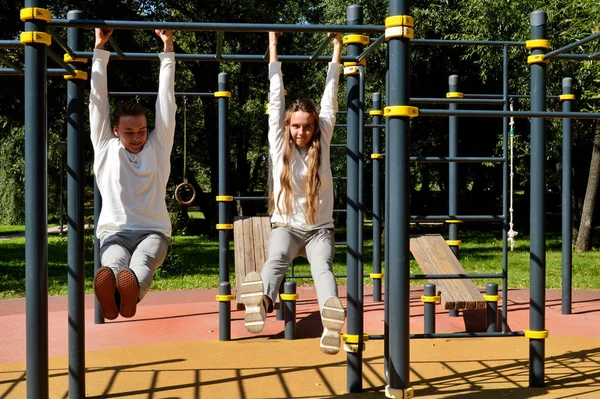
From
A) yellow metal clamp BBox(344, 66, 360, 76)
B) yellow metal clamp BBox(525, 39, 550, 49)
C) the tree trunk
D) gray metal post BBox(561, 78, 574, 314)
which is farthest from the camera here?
the tree trunk

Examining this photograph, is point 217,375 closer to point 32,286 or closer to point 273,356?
point 273,356

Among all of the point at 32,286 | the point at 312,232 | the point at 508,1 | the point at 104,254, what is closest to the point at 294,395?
the point at 312,232

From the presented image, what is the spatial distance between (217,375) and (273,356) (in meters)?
0.78

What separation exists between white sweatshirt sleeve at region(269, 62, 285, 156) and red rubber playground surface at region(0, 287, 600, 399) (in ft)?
5.81

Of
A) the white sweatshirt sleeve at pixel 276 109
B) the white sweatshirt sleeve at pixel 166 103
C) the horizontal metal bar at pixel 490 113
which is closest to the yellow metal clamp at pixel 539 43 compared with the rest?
the horizontal metal bar at pixel 490 113

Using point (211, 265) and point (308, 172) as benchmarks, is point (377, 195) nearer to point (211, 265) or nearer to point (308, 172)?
point (308, 172)

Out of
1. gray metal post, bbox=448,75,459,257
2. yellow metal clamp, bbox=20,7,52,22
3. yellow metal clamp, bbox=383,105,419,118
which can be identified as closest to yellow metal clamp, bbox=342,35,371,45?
yellow metal clamp, bbox=383,105,419,118

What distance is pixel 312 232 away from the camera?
453 cm

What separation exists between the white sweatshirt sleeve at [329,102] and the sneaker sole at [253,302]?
1034 millimetres

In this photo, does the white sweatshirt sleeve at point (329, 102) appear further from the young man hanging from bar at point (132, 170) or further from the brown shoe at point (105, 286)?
the brown shoe at point (105, 286)

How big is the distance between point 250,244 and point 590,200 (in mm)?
9898

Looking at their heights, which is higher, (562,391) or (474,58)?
(474,58)

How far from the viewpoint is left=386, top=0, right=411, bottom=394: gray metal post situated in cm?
396

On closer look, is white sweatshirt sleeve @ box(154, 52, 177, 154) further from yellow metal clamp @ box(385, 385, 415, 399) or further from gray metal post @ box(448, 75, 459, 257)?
gray metal post @ box(448, 75, 459, 257)
